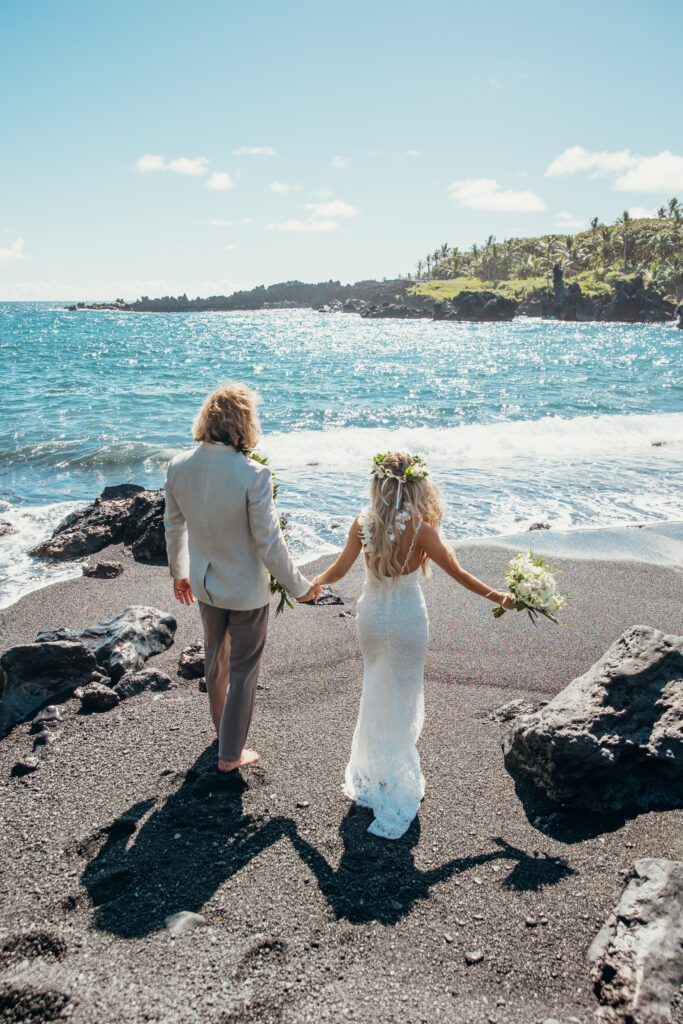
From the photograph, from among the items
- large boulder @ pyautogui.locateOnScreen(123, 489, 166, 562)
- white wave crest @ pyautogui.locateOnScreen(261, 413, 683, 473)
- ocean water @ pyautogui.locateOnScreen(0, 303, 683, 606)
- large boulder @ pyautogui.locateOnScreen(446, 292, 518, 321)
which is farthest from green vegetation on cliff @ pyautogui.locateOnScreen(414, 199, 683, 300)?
large boulder @ pyautogui.locateOnScreen(123, 489, 166, 562)

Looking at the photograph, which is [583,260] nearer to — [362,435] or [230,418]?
[362,435]

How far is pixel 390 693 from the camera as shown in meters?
4.32

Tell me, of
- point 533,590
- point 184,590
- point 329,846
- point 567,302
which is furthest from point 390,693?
point 567,302

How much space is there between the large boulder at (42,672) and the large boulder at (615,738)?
12.0 feet

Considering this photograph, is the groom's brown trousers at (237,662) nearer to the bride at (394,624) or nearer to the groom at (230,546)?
the groom at (230,546)

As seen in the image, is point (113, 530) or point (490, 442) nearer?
point (113, 530)

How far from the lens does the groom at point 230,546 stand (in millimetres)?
4156

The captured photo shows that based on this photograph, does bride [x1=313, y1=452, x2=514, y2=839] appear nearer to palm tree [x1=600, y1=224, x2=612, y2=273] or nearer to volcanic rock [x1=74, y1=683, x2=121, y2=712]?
volcanic rock [x1=74, y1=683, x2=121, y2=712]

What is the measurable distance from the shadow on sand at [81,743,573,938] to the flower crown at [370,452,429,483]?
2.18 meters

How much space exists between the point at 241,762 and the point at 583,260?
15159 centimetres

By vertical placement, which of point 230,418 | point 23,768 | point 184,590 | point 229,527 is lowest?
point 23,768

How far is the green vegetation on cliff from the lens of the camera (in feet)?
384

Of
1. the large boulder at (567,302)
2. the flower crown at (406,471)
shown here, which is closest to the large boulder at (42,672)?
the flower crown at (406,471)

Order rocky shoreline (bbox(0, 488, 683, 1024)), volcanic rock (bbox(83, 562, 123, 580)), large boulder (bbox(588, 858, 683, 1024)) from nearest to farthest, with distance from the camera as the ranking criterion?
large boulder (bbox(588, 858, 683, 1024)) < rocky shoreline (bbox(0, 488, 683, 1024)) < volcanic rock (bbox(83, 562, 123, 580))
